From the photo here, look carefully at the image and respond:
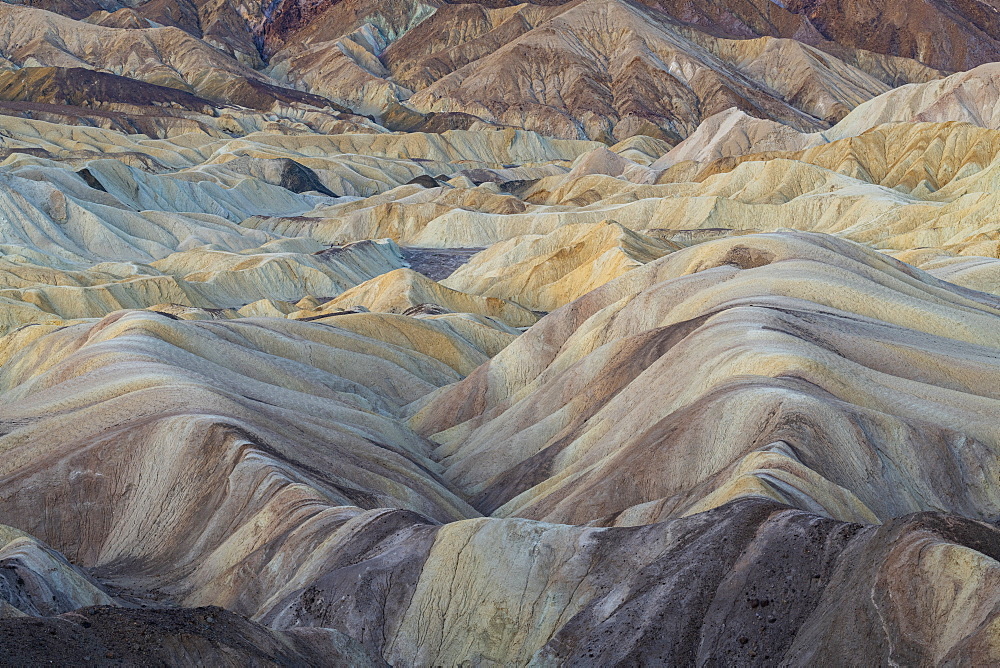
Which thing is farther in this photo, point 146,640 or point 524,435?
point 524,435

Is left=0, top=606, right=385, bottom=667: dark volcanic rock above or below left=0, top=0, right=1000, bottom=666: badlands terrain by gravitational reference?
above

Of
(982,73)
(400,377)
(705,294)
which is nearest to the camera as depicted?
(705,294)

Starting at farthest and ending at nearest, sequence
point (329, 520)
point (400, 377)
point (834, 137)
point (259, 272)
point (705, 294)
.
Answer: point (834, 137) → point (259, 272) → point (400, 377) → point (705, 294) → point (329, 520)

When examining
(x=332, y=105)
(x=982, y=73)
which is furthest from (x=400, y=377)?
(x=332, y=105)

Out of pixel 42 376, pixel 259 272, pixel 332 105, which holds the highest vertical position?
pixel 42 376

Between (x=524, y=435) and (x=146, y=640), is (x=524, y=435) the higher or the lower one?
the lower one

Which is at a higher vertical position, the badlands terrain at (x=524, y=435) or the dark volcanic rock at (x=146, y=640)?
the dark volcanic rock at (x=146, y=640)

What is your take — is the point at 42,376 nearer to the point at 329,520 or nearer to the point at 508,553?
the point at 329,520

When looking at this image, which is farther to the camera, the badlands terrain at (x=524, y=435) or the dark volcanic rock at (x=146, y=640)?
the badlands terrain at (x=524, y=435)

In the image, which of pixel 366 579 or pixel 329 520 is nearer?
pixel 366 579

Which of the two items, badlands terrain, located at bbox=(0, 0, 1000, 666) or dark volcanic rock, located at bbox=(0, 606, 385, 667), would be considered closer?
dark volcanic rock, located at bbox=(0, 606, 385, 667)

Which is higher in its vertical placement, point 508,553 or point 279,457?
point 508,553
